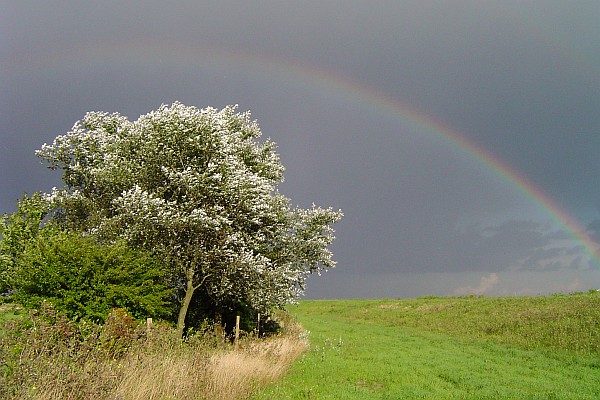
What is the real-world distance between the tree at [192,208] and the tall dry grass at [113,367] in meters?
7.43

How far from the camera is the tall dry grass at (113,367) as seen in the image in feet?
26.5

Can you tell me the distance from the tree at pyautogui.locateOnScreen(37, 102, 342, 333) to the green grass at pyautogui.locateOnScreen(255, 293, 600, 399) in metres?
5.23

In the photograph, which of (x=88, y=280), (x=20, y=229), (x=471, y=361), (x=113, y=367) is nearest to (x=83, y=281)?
(x=88, y=280)

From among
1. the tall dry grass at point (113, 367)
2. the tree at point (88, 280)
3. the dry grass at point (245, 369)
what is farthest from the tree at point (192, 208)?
the tall dry grass at point (113, 367)

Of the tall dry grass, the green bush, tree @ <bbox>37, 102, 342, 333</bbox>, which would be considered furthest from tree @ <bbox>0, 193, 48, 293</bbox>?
the tall dry grass

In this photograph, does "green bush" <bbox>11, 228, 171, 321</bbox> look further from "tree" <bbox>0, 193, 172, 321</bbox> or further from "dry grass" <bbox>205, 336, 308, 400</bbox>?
"dry grass" <bbox>205, 336, 308, 400</bbox>

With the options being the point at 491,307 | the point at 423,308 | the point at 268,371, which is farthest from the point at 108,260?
the point at 423,308

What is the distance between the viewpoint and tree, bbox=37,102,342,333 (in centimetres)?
2155

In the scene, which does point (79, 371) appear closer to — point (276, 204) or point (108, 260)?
point (108, 260)

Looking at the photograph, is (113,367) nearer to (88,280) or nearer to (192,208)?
(88,280)

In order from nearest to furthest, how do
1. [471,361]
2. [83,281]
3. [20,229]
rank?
[83,281] → [471,361] → [20,229]

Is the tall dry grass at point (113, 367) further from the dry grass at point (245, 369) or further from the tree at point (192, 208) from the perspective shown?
the tree at point (192, 208)

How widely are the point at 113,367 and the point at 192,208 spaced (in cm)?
1253

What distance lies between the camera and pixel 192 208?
21.8m
